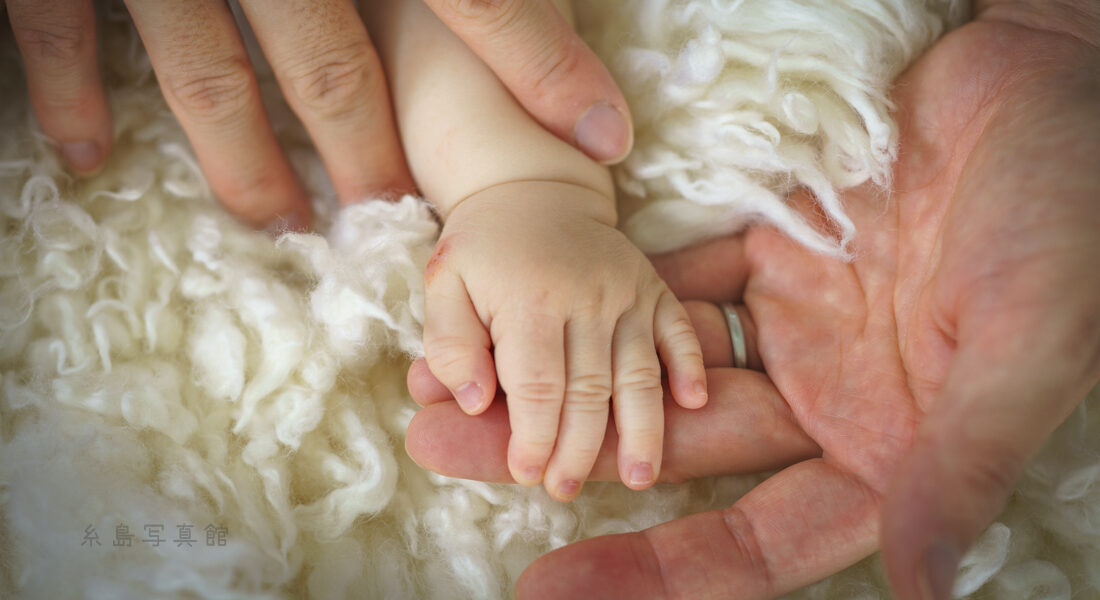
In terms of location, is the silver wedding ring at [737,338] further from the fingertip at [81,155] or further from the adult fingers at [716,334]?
the fingertip at [81,155]

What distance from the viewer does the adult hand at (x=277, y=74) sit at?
75cm

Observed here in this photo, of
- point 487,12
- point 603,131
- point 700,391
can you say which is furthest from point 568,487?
point 487,12

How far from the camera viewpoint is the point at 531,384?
63 centimetres

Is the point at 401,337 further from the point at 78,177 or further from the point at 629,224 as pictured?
the point at 78,177

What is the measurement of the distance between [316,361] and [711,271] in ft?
1.38

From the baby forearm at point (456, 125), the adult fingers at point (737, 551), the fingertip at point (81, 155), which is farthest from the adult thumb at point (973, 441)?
the fingertip at point (81, 155)

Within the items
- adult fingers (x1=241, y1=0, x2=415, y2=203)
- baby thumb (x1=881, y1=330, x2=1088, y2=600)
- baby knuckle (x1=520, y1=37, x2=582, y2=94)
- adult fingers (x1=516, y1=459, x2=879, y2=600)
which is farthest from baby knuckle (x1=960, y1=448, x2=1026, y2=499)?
adult fingers (x1=241, y1=0, x2=415, y2=203)

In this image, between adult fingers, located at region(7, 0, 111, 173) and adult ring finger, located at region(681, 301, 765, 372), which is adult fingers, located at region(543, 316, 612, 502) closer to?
adult ring finger, located at region(681, 301, 765, 372)

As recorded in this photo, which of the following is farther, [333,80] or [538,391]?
[333,80]

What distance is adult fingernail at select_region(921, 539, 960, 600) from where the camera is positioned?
0.44 m

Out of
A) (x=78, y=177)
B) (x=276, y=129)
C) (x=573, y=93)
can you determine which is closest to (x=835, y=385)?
(x=573, y=93)

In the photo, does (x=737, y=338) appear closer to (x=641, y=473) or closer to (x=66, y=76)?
(x=641, y=473)

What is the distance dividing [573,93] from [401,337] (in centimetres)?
30

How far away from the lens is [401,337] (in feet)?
2.43
